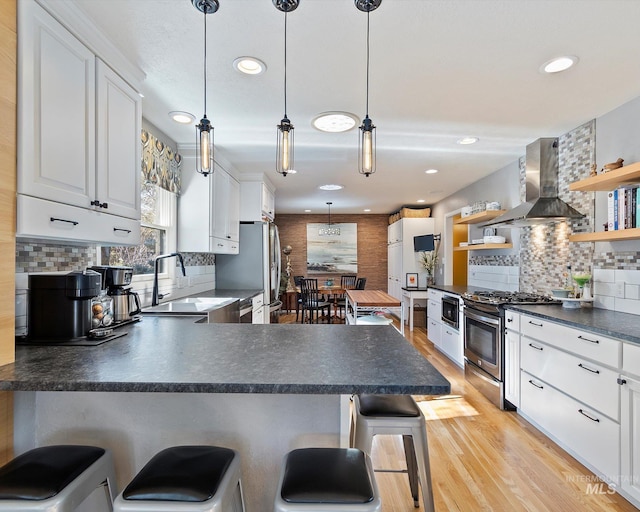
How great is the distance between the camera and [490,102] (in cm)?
240

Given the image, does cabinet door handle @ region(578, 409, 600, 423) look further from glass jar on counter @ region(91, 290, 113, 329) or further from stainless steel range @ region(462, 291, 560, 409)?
glass jar on counter @ region(91, 290, 113, 329)

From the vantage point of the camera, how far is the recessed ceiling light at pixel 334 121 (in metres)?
2.60

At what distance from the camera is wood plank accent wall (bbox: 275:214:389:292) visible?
8.45 metres

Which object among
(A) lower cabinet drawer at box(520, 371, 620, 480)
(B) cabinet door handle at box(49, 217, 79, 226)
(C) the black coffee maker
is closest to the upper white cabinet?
(B) cabinet door handle at box(49, 217, 79, 226)

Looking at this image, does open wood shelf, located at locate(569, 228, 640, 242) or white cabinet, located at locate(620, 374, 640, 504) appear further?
open wood shelf, located at locate(569, 228, 640, 242)

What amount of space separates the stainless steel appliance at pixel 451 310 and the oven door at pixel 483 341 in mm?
321

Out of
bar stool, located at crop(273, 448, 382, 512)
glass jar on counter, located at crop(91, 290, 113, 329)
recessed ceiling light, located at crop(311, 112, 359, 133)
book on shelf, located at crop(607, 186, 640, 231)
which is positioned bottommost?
bar stool, located at crop(273, 448, 382, 512)

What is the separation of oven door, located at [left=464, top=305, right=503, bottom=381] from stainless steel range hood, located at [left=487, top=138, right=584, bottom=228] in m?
0.97

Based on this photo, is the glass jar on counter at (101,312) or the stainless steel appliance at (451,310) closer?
the glass jar on counter at (101,312)

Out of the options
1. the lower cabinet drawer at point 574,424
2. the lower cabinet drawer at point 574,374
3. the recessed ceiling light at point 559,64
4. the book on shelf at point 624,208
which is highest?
the recessed ceiling light at point 559,64

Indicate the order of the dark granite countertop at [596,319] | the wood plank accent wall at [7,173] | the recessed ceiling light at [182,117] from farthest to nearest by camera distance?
the recessed ceiling light at [182,117] < the dark granite countertop at [596,319] < the wood plank accent wall at [7,173]

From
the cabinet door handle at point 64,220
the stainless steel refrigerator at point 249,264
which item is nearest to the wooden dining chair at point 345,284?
the stainless steel refrigerator at point 249,264

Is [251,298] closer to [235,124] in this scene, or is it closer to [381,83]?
[235,124]

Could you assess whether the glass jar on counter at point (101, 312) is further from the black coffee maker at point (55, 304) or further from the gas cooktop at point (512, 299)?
the gas cooktop at point (512, 299)
